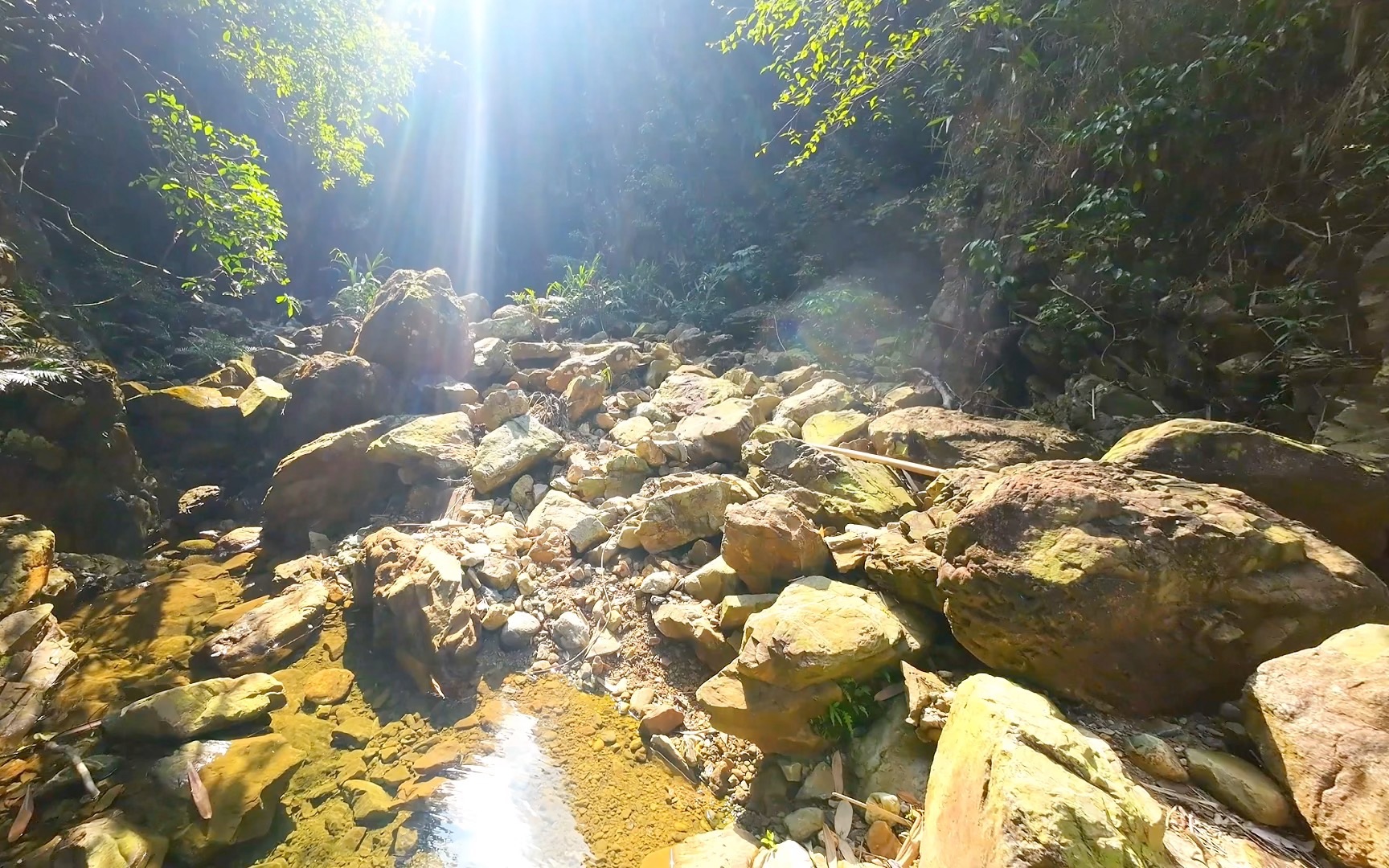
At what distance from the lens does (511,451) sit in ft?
17.0

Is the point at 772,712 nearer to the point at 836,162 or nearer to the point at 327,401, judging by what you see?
the point at 327,401

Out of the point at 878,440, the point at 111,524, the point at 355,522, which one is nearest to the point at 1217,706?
the point at 878,440

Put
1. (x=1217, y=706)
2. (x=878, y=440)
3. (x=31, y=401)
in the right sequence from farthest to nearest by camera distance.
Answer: (x=31, y=401), (x=878, y=440), (x=1217, y=706)

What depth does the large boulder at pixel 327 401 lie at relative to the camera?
629 centimetres

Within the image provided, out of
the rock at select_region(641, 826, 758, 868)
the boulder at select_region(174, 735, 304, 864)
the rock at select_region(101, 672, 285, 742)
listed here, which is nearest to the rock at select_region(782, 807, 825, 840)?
the rock at select_region(641, 826, 758, 868)

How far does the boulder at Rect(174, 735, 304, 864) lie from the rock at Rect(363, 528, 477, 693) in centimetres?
70

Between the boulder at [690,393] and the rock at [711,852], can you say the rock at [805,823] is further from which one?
the boulder at [690,393]

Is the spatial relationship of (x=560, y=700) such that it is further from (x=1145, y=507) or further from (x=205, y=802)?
(x=1145, y=507)

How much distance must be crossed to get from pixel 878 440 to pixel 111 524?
662cm

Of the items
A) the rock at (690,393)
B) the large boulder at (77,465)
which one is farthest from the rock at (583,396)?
the large boulder at (77,465)

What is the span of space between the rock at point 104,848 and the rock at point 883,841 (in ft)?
9.08

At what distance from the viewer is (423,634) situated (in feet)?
10.7

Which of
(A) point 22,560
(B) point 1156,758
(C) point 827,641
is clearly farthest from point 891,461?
(A) point 22,560

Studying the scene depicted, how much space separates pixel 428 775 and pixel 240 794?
746 mm
